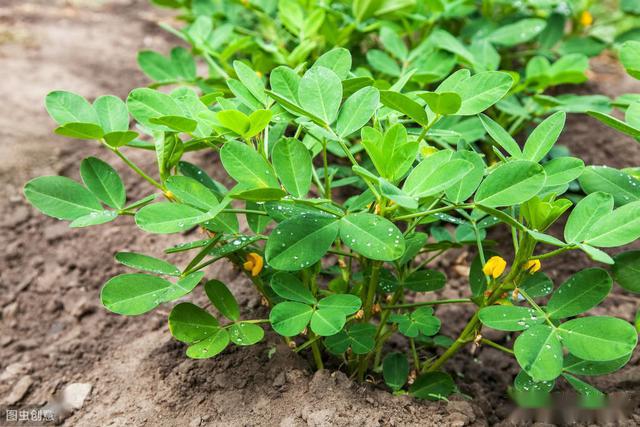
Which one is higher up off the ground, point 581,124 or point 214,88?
point 214,88

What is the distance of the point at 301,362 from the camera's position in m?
1.39

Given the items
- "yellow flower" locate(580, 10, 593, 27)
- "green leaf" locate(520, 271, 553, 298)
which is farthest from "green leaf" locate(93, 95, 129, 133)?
"yellow flower" locate(580, 10, 593, 27)

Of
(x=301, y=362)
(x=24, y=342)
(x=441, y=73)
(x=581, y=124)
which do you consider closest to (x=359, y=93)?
(x=301, y=362)

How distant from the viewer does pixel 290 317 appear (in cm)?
116

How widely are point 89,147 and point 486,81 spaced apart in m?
1.63

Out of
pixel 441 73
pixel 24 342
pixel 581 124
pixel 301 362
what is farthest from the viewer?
pixel 581 124

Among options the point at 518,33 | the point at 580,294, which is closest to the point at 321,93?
the point at 580,294

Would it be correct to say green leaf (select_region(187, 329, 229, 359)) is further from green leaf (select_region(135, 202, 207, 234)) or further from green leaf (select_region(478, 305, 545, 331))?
green leaf (select_region(478, 305, 545, 331))

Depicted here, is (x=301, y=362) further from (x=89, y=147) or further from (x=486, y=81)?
(x=89, y=147)

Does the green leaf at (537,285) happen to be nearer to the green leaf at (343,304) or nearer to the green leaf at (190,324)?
the green leaf at (343,304)

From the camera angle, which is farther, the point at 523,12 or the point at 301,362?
the point at 523,12

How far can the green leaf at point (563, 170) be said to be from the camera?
1115 mm

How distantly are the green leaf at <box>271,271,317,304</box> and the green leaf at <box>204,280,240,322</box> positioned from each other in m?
0.14

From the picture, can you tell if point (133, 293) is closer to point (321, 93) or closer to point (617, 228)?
point (321, 93)
